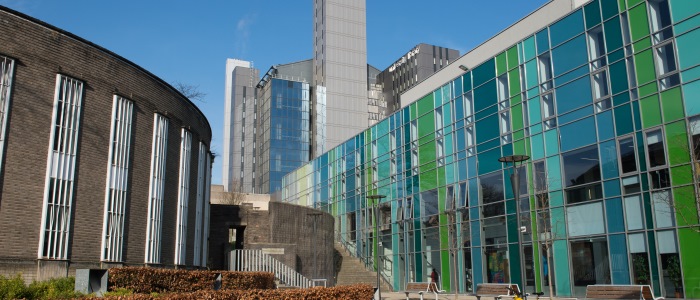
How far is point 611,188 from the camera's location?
958 inches

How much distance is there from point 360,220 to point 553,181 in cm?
2081

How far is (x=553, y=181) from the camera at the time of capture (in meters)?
27.1

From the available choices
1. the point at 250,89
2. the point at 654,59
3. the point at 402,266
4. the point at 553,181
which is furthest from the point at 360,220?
the point at 250,89

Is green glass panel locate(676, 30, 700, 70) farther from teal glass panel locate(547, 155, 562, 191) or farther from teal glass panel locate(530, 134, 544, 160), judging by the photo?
teal glass panel locate(530, 134, 544, 160)

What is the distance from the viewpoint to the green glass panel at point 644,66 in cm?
2305

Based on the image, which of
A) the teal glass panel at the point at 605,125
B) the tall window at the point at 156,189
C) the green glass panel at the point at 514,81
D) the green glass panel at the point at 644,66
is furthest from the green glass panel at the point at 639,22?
the tall window at the point at 156,189


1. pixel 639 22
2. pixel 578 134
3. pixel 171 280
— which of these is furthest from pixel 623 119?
pixel 171 280

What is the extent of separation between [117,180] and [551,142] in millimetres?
18149

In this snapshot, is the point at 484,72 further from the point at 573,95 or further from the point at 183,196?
the point at 183,196

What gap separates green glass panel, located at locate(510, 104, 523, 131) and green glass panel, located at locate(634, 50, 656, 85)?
6.57 m

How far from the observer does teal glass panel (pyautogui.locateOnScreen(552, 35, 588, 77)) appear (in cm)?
2628

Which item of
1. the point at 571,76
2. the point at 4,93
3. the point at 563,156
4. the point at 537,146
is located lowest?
the point at 563,156

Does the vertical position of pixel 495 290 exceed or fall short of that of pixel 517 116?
it falls short

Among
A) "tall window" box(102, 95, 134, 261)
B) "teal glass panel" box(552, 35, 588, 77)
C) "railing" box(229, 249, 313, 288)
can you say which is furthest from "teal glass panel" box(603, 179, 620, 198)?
"tall window" box(102, 95, 134, 261)
